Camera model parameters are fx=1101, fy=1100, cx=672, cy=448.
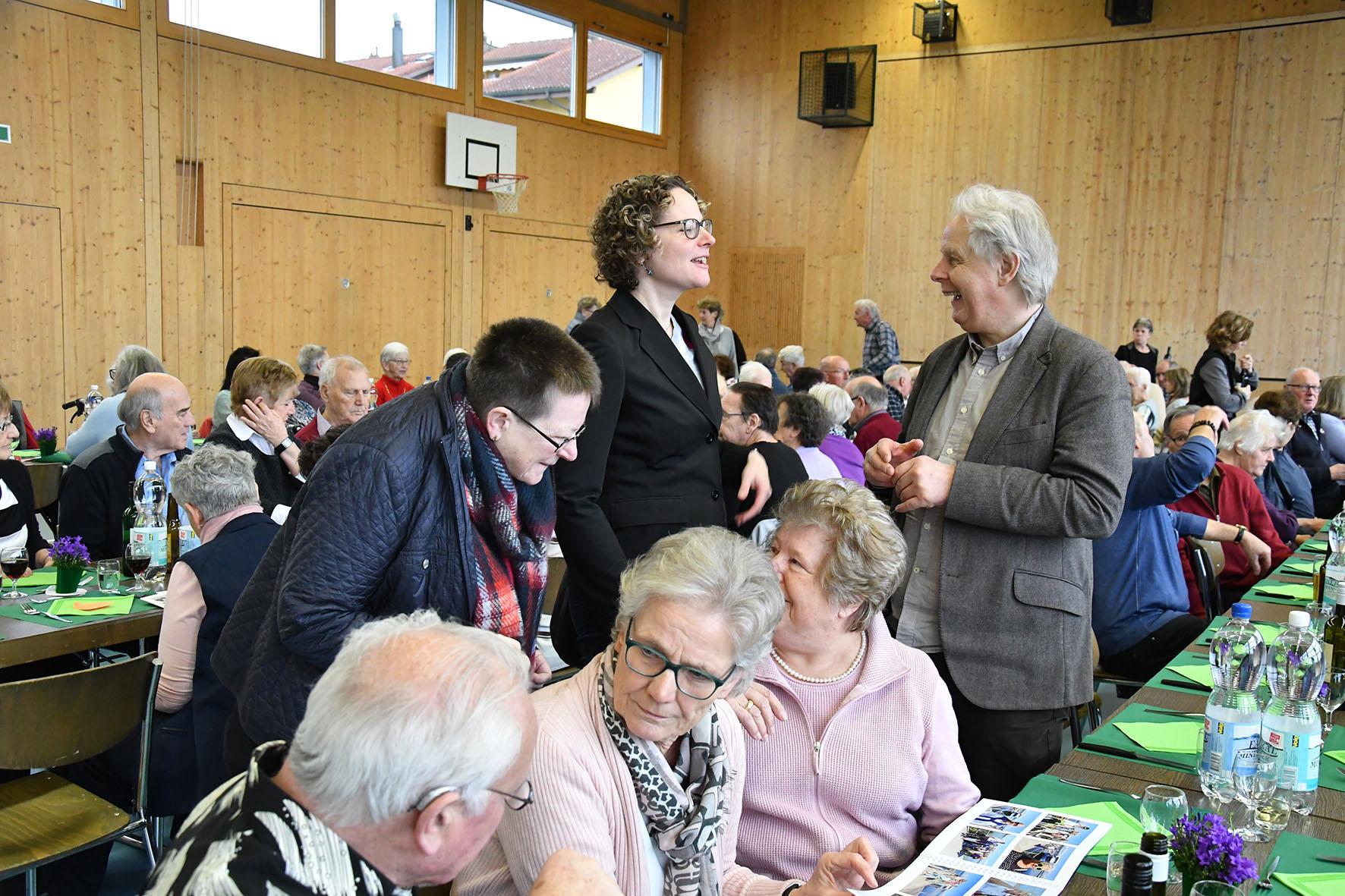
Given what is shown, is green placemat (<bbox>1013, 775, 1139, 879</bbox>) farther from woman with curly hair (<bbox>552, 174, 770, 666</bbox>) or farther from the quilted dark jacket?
the quilted dark jacket

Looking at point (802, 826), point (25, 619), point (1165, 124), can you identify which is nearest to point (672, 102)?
point (1165, 124)

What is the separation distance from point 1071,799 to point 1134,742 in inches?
15.5

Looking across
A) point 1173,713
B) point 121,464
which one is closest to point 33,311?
point 121,464

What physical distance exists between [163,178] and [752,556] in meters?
10.2

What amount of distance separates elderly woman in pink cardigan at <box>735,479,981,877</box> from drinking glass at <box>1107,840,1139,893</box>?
535 mm

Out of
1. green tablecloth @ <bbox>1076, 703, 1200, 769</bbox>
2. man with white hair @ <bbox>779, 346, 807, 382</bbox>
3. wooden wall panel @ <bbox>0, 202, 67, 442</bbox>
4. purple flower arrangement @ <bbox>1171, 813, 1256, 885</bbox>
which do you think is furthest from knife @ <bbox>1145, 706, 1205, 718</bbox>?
wooden wall panel @ <bbox>0, 202, 67, 442</bbox>

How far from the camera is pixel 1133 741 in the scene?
7.62ft

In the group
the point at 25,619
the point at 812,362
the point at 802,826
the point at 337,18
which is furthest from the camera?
the point at 812,362

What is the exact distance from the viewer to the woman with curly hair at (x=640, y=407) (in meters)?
2.45

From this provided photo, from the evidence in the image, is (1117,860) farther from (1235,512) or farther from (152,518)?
(1235,512)

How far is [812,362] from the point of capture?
15445 mm

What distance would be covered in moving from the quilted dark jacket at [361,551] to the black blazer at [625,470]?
1.44ft

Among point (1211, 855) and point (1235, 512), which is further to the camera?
point (1235, 512)

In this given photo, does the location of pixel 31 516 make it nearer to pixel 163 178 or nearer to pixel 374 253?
pixel 163 178
